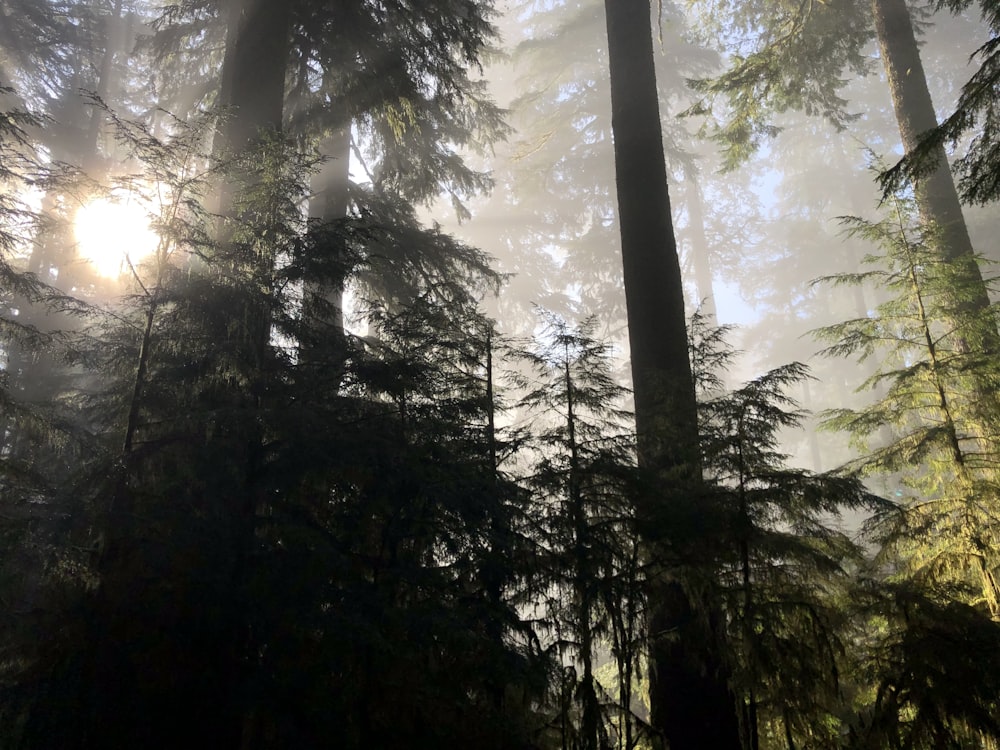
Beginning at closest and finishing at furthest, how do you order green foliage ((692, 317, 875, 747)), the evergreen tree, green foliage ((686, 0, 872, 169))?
1. the evergreen tree
2. green foliage ((692, 317, 875, 747))
3. green foliage ((686, 0, 872, 169))

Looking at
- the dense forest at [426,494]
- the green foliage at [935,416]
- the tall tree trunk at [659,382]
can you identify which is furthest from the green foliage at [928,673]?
the tall tree trunk at [659,382]

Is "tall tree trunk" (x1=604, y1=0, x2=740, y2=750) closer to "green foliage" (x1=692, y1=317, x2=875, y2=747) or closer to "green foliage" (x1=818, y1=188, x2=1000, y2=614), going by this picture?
"green foliage" (x1=692, y1=317, x2=875, y2=747)

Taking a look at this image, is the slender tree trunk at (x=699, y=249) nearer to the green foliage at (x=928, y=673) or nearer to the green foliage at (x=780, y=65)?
the green foliage at (x=780, y=65)

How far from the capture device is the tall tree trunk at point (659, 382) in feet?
16.2

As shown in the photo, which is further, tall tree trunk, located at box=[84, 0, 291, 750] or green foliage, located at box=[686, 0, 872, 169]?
green foliage, located at box=[686, 0, 872, 169]

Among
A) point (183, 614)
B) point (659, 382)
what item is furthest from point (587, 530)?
point (183, 614)

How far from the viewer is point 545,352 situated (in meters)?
5.72

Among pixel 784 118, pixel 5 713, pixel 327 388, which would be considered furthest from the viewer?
pixel 784 118

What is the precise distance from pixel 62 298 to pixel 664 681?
575 centimetres

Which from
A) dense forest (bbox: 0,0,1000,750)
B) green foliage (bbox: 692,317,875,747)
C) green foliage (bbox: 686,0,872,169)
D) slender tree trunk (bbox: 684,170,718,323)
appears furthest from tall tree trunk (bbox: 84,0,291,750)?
slender tree trunk (bbox: 684,170,718,323)

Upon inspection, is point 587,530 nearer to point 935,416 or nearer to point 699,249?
point 935,416

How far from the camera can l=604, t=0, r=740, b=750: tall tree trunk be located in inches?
195

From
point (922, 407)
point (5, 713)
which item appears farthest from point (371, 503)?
point (922, 407)

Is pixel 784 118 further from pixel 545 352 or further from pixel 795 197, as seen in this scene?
pixel 545 352
